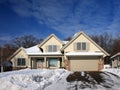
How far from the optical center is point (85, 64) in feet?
119

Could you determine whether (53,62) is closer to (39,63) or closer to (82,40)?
(39,63)

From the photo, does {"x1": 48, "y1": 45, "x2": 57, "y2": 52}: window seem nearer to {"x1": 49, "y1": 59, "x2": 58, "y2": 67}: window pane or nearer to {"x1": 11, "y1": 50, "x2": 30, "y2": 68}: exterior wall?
{"x1": 49, "y1": 59, "x2": 58, "y2": 67}: window pane

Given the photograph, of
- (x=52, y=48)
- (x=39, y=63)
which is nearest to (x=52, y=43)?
(x=52, y=48)

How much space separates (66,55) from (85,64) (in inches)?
129

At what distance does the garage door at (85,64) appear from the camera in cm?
3616

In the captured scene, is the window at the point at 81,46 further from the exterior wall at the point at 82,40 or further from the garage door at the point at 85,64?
the garage door at the point at 85,64

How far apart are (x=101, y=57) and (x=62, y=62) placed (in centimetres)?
729

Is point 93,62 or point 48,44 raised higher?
point 48,44

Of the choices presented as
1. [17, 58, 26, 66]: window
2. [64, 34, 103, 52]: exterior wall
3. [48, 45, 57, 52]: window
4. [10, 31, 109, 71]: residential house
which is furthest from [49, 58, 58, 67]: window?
[17, 58, 26, 66]: window

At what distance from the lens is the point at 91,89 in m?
16.5

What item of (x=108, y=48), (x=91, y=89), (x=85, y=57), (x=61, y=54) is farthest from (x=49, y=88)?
(x=108, y=48)

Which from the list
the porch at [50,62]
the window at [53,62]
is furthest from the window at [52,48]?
the window at [53,62]

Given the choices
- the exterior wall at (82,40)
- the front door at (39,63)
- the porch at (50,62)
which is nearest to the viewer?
the exterior wall at (82,40)

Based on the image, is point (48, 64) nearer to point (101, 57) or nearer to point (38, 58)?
point (38, 58)
